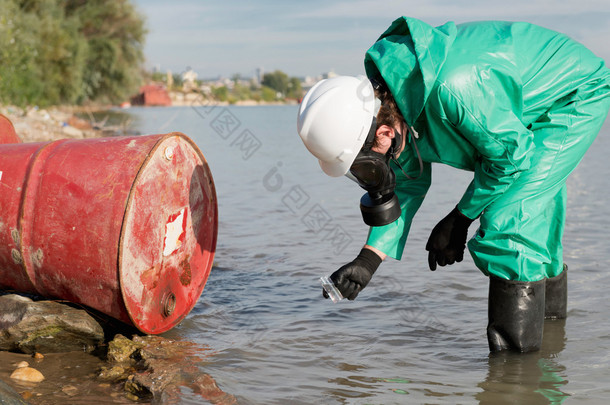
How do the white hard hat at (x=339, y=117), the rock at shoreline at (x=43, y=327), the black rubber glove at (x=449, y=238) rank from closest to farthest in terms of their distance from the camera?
the white hard hat at (x=339, y=117) < the black rubber glove at (x=449, y=238) < the rock at shoreline at (x=43, y=327)

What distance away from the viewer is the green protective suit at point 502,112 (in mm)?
2645

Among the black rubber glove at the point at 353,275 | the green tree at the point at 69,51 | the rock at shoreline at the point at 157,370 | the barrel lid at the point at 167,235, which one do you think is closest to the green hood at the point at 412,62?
the black rubber glove at the point at 353,275

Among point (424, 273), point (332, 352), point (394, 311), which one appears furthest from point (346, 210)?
point (332, 352)

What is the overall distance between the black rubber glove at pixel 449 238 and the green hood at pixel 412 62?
2.04 ft

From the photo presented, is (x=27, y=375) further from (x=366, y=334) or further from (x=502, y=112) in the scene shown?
(x=502, y=112)

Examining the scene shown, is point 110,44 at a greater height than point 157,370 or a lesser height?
greater

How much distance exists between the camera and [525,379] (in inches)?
123

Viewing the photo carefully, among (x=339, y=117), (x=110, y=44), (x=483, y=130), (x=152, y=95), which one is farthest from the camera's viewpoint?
(x=152, y=95)

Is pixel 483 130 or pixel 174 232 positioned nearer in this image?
pixel 483 130

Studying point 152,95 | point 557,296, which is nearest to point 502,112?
point 557,296

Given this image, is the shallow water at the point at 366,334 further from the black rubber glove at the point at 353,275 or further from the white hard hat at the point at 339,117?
the white hard hat at the point at 339,117

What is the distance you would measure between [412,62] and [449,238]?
0.95 metres

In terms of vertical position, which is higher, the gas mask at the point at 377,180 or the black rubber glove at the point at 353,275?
the gas mask at the point at 377,180

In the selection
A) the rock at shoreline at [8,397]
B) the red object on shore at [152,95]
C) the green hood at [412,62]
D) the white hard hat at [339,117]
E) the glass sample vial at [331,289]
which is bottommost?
the red object on shore at [152,95]
